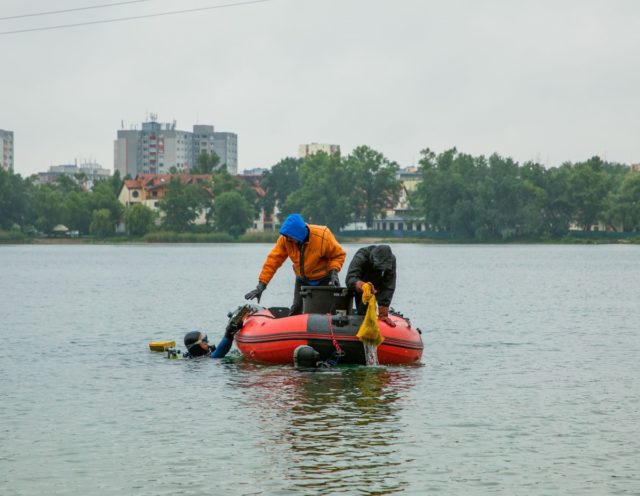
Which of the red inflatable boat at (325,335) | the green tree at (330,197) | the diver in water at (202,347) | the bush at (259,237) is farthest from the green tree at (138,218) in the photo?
the red inflatable boat at (325,335)

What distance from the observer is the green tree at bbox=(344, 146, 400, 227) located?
194m

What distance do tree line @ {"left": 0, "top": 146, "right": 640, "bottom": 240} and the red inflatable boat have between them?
153 meters

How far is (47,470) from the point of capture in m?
13.6

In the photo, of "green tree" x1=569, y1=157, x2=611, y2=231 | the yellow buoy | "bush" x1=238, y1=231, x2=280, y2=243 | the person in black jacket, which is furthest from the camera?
"bush" x1=238, y1=231, x2=280, y2=243

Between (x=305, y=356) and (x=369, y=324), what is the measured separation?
122 cm

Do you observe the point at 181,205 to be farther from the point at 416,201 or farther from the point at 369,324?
the point at 369,324

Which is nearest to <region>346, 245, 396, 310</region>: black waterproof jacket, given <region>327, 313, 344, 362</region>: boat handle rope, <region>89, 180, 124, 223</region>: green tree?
<region>327, 313, 344, 362</region>: boat handle rope

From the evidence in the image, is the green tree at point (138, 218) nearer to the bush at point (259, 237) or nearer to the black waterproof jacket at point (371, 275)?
the bush at point (259, 237)

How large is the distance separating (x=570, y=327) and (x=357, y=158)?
163 m

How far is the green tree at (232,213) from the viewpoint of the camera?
184500 mm

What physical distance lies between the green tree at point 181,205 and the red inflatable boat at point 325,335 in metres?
165

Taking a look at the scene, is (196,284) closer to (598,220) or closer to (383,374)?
(383,374)

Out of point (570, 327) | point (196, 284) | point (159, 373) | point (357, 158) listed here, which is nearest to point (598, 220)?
point (357, 158)

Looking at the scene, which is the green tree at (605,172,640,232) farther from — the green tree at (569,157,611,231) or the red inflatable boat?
the red inflatable boat
